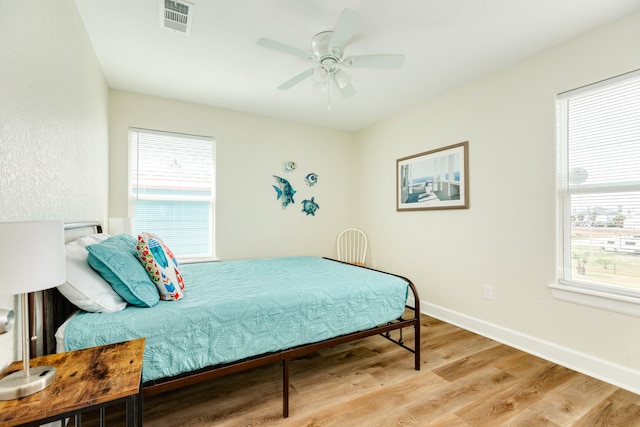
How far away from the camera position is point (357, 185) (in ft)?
15.0

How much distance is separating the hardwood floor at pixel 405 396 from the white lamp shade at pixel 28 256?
1.29 meters

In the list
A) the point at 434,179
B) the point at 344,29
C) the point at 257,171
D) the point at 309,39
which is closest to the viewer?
the point at 344,29

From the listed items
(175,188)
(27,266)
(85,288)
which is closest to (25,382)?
(27,266)

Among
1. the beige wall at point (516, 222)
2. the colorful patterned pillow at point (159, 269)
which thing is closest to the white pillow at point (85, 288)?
the colorful patterned pillow at point (159, 269)

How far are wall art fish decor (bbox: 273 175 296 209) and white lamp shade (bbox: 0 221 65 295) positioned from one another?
10.3 feet

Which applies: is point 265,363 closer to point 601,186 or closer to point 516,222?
point 516,222

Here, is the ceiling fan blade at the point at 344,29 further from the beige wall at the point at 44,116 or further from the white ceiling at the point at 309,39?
the beige wall at the point at 44,116

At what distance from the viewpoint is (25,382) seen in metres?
0.87

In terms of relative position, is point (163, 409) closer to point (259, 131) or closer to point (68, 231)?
point (68, 231)

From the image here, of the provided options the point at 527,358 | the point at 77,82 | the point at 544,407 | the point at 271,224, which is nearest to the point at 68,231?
the point at 77,82

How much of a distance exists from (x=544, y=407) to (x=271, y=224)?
311 centimetres

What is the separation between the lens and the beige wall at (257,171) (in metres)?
3.19

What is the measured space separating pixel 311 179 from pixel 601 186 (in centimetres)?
303

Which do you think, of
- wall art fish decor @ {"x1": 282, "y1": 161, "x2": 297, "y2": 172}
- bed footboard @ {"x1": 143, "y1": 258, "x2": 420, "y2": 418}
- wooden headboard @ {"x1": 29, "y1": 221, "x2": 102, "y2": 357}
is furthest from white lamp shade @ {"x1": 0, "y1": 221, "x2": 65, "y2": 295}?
wall art fish decor @ {"x1": 282, "y1": 161, "x2": 297, "y2": 172}
